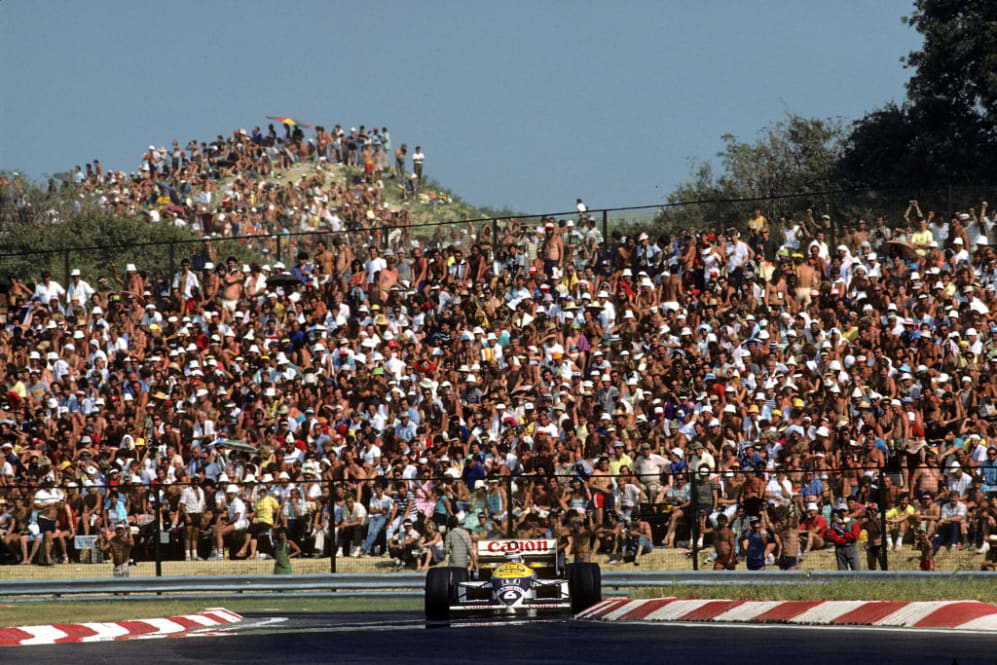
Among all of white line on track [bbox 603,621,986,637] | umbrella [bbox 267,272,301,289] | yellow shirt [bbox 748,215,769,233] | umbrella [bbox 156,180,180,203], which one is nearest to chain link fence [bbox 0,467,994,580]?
white line on track [bbox 603,621,986,637]

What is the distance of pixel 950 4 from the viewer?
49.5 meters

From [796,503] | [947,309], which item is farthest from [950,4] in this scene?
[796,503]

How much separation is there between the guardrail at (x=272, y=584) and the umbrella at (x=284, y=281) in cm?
1269

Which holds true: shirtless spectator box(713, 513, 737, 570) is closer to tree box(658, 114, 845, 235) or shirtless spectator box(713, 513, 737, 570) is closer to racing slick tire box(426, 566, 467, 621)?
racing slick tire box(426, 566, 467, 621)

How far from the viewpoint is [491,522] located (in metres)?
23.5

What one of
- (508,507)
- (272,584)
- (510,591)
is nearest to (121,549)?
(272,584)

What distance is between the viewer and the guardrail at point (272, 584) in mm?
22031

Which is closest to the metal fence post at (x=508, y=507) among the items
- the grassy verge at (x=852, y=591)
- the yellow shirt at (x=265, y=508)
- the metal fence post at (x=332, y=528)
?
the metal fence post at (x=332, y=528)

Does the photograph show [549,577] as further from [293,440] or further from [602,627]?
[293,440]

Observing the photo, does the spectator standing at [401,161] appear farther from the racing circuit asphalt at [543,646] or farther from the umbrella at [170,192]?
the racing circuit asphalt at [543,646]

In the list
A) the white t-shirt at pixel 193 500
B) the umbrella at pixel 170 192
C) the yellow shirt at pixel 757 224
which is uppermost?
the umbrella at pixel 170 192

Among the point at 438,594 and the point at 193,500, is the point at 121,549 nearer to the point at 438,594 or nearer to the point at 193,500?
the point at 193,500

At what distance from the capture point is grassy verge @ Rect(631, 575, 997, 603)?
1668 cm

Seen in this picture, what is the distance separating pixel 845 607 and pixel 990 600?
7.14ft
